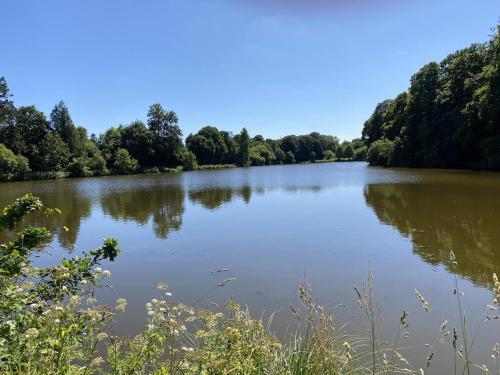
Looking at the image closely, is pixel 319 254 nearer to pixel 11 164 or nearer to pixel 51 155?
pixel 11 164

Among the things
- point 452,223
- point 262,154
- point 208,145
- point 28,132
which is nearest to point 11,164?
point 28,132

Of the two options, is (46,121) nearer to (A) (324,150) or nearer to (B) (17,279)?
(B) (17,279)

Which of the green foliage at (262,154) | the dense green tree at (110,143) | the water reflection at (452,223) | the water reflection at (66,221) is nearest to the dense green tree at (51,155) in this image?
the dense green tree at (110,143)

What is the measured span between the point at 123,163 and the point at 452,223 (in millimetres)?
70112

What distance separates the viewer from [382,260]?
30.6 feet

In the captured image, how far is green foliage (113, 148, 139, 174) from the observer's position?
75.6 meters

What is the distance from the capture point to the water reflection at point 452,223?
886 cm

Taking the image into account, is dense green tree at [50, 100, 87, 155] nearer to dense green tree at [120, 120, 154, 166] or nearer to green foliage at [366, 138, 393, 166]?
dense green tree at [120, 120, 154, 166]

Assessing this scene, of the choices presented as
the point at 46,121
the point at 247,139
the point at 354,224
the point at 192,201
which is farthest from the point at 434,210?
the point at 247,139

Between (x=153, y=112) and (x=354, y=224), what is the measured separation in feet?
266

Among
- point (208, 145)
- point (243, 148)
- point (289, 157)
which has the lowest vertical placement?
point (289, 157)

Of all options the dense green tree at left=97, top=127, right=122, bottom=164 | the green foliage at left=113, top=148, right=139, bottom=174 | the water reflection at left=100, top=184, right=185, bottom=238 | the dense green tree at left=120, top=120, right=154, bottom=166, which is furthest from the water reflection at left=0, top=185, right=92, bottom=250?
the dense green tree at left=120, top=120, right=154, bottom=166

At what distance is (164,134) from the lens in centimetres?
8819

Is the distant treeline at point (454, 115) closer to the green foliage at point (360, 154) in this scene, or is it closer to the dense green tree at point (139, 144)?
the dense green tree at point (139, 144)
